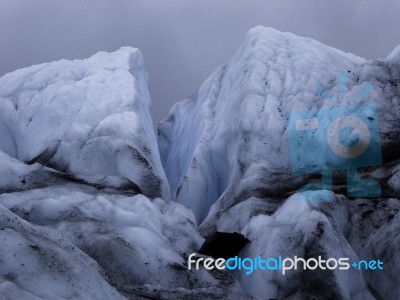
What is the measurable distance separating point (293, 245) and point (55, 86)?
8.84m

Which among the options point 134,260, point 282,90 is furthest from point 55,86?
point 134,260

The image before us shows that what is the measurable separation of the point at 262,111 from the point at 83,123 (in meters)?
4.20

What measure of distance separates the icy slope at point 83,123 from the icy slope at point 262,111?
131 cm

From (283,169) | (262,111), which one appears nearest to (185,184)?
(262,111)

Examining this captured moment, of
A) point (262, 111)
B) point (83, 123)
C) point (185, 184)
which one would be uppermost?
point (262, 111)

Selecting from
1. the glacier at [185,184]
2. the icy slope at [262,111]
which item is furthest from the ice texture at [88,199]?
the icy slope at [262,111]

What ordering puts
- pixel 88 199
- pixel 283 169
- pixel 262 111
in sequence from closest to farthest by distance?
pixel 88 199
pixel 283 169
pixel 262 111

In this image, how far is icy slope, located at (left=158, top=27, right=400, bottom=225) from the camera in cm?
1031

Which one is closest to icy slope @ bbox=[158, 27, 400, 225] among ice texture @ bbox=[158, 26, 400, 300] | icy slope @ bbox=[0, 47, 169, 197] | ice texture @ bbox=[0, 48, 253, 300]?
ice texture @ bbox=[158, 26, 400, 300]

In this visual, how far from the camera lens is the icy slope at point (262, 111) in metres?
10.3

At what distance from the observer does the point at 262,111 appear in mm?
11891

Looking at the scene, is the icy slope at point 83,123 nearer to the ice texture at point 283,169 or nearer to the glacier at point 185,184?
the glacier at point 185,184

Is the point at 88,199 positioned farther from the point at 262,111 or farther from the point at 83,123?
the point at 262,111

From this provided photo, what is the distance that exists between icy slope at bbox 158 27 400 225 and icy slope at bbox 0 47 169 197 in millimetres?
1313
